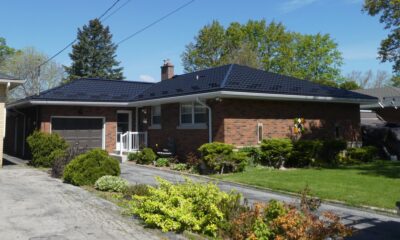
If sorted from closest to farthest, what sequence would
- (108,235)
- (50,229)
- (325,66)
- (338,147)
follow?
(108,235)
(50,229)
(338,147)
(325,66)

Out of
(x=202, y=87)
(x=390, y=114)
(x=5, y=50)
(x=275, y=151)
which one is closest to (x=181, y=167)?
(x=202, y=87)

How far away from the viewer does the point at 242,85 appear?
1734 cm

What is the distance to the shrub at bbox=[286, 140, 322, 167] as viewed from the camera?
56.7 feet

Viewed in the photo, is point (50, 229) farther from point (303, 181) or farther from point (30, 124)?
point (30, 124)

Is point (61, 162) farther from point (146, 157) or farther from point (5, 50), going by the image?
point (5, 50)

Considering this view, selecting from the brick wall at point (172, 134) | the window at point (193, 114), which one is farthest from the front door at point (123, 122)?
the window at point (193, 114)

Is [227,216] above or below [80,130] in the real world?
below

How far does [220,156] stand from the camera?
1537 cm

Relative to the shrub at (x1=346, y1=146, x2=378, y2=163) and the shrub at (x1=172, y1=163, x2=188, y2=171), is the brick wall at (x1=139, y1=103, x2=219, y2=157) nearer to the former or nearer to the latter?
the shrub at (x1=172, y1=163, x2=188, y2=171)

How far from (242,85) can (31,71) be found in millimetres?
47040

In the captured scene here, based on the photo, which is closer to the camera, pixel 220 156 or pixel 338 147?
pixel 220 156

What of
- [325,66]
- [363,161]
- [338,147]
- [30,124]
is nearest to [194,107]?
[338,147]

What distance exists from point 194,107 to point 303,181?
777 centimetres

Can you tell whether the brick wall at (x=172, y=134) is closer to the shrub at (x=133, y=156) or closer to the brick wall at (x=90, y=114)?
the shrub at (x=133, y=156)
